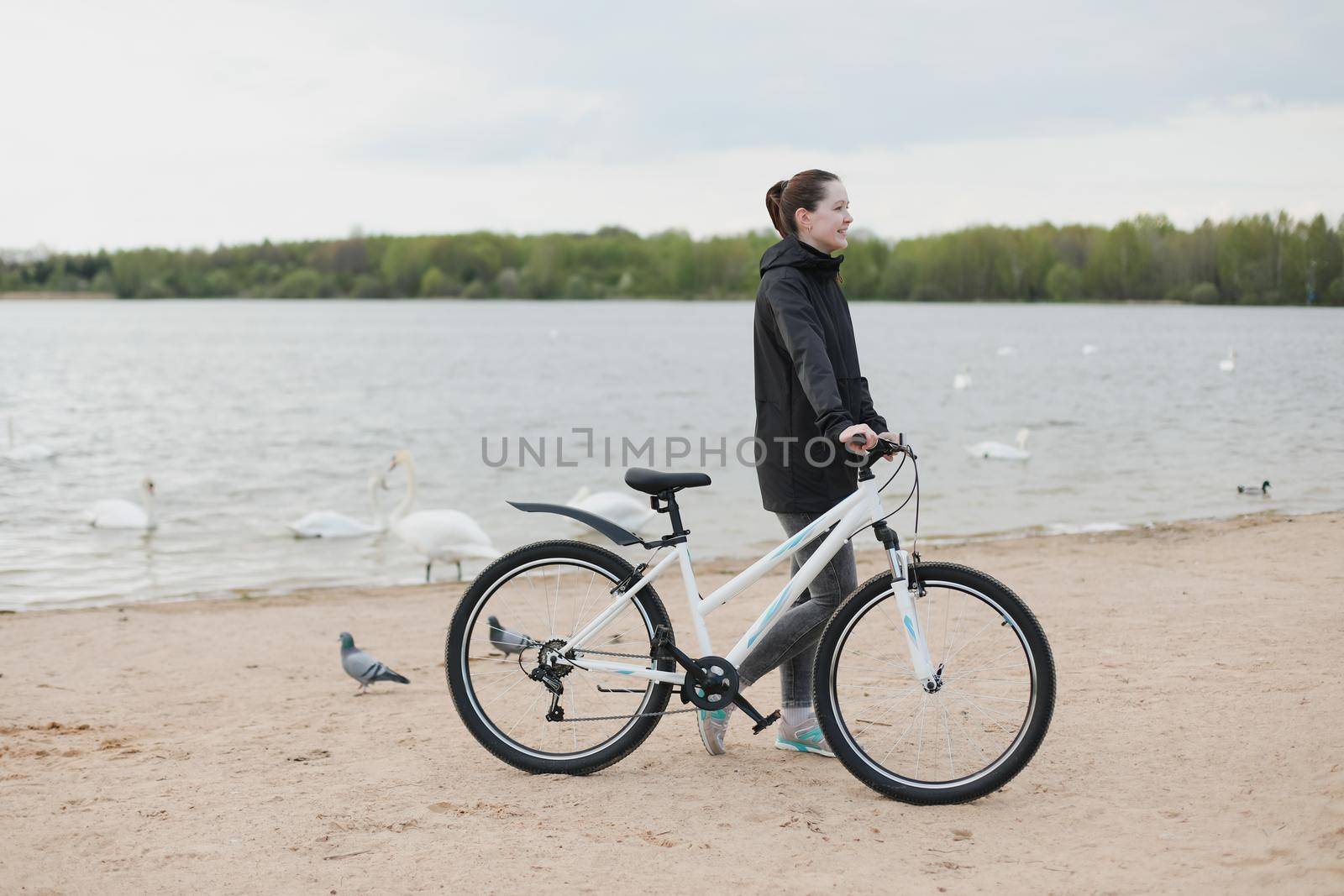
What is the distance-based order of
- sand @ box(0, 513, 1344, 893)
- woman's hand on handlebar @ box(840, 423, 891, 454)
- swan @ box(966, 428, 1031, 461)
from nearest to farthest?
sand @ box(0, 513, 1344, 893) → woman's hand on handlebar @ box(840, 423, 891, 454) → swan @ box(966, 428, 1031, 461)

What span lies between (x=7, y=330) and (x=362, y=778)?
106 metres

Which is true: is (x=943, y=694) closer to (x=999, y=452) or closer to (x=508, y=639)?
(x=508, y=639)

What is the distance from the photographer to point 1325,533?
9320 millimetres

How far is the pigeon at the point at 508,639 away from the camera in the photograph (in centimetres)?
436

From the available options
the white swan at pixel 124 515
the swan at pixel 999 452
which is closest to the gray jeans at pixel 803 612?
the white swan at pixel 124 515

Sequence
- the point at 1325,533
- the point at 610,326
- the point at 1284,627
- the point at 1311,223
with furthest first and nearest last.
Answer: the point at 610,326, the point at 1311,223, the point at 1325,533, the point at 1284,627

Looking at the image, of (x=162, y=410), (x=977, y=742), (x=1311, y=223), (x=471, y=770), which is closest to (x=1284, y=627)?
(x=977, y=742)

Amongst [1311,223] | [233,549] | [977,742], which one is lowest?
[233,549]

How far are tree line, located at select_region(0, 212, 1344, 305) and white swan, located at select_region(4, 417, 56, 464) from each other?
31173 millimetres

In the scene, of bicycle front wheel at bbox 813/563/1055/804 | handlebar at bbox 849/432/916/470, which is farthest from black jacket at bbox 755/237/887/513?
bicycle front wheel at bbox 813/563/1055/804

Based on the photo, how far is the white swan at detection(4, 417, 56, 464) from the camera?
20.3 metres

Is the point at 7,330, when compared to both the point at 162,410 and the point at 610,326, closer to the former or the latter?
the point at 610,326

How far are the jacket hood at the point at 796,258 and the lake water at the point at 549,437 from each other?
7508 millimetres

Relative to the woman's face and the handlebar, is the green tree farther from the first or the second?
the handlebar
